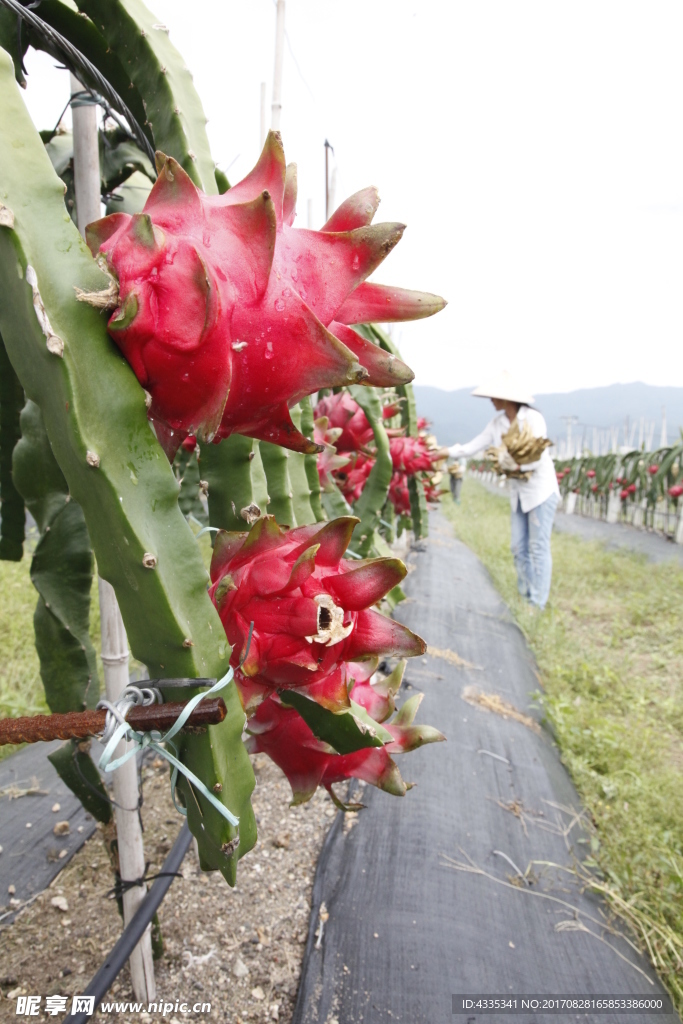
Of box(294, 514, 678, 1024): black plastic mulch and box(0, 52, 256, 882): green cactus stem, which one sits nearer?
box(0, 52, 256, 882): green cactus stem

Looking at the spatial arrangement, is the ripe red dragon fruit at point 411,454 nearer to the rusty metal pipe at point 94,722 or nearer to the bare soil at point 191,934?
the bare soil at point 191,934

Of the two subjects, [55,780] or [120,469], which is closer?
[120,469]

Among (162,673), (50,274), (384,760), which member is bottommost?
(384,760)

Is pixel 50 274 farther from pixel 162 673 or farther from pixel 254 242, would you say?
pixel 162 673

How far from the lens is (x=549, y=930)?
1.31 m

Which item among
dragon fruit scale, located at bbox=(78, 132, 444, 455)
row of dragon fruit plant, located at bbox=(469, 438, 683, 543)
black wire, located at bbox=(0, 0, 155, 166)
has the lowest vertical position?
row of dragon fruit plant, located at bbox=(469, 438, 683, 543)

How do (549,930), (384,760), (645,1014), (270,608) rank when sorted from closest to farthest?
(270,608), (384,760), (645,1014), (549,930)

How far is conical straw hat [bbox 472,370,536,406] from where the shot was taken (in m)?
4.25

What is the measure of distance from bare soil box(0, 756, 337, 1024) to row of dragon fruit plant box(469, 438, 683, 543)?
619 cm

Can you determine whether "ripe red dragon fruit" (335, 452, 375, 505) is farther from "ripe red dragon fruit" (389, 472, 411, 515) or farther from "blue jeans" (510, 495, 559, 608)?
"blue jeans" (510, 495, 559, 608)

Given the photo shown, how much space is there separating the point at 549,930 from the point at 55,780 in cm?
116

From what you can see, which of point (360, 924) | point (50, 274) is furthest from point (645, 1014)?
point (50, 274)

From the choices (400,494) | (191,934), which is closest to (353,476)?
(400,494)

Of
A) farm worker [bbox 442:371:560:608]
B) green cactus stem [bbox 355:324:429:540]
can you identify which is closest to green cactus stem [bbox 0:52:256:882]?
green cactus stem [bbox 355:324:429:540]
